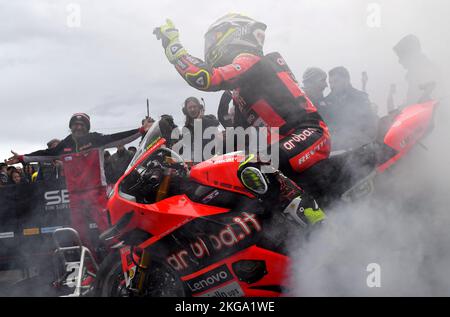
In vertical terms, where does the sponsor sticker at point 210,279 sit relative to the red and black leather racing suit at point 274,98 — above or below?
below

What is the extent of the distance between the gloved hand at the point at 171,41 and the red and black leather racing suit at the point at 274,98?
0.13ft

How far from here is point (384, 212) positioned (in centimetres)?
312

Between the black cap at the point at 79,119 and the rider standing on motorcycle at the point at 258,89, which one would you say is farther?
the black cap at the point at 79,119

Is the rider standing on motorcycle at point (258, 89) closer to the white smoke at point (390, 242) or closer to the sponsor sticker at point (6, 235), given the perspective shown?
the white smoke at point (390, 242)

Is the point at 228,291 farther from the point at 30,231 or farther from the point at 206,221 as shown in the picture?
the point at 30,231

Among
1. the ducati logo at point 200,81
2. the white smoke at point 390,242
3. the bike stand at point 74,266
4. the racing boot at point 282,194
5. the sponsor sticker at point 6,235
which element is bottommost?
the sponsor sticker at point 6,235

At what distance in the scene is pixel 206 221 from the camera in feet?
9.79

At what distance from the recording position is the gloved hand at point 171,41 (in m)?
3.12

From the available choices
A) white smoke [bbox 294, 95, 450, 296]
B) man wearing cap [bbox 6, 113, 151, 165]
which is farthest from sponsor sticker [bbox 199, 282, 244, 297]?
man wearing cap [bbox 6, 113, 151, 165]

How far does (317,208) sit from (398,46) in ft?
5.27

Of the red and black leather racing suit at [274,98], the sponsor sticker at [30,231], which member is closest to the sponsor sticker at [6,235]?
the sponsor sticker at [30,231]

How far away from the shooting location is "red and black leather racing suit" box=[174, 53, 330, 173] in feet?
10.2

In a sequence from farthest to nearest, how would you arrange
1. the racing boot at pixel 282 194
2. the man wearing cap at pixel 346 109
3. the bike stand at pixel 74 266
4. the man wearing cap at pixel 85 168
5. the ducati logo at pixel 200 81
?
the man wearing cap at pixel 85 168 → the man wearing cap at pixel 346 109 → the bike stand at pixel 74 266 → the ducati logo at pixel 200 81 → the racing boot at pixel 282 194
